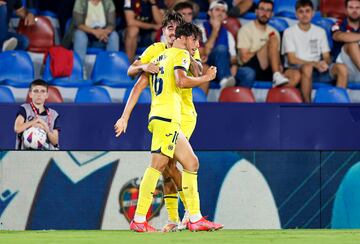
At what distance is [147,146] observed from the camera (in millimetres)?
10859

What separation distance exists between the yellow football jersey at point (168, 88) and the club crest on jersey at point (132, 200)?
221 cm

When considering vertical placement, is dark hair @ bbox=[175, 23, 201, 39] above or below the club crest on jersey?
above

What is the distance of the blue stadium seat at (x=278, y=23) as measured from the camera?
13.9m

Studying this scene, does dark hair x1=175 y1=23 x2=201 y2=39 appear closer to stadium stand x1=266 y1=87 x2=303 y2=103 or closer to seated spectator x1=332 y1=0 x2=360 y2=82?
stadium stand x1=266 y1=87 x2=303 y2=103

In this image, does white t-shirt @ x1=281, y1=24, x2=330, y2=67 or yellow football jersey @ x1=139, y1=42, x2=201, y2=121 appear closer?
yellow football jersey @ x1=139, y1=42, x2=201, y2=121

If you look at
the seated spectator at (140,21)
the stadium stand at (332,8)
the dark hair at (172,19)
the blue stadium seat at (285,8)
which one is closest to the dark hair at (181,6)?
the seated spectator at (140,21)

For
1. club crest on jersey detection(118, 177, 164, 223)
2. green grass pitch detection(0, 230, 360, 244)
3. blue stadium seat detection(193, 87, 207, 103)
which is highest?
blue stadium seat detection(193, 87, 207, 103)

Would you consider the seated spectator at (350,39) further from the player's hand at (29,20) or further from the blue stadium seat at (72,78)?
the player's hand at (29,20)

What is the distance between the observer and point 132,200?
10352mm

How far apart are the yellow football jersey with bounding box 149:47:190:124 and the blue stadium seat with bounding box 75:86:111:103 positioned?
3684mm

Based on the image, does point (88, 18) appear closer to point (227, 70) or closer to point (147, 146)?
point (227, 70)

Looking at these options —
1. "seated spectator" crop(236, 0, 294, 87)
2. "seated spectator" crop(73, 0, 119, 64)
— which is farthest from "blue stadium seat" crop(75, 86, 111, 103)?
"seated spectator" crop(236, 0, 294, 87)

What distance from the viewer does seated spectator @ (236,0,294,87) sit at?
41.8 ft

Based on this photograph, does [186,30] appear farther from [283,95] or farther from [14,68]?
[14,68]
